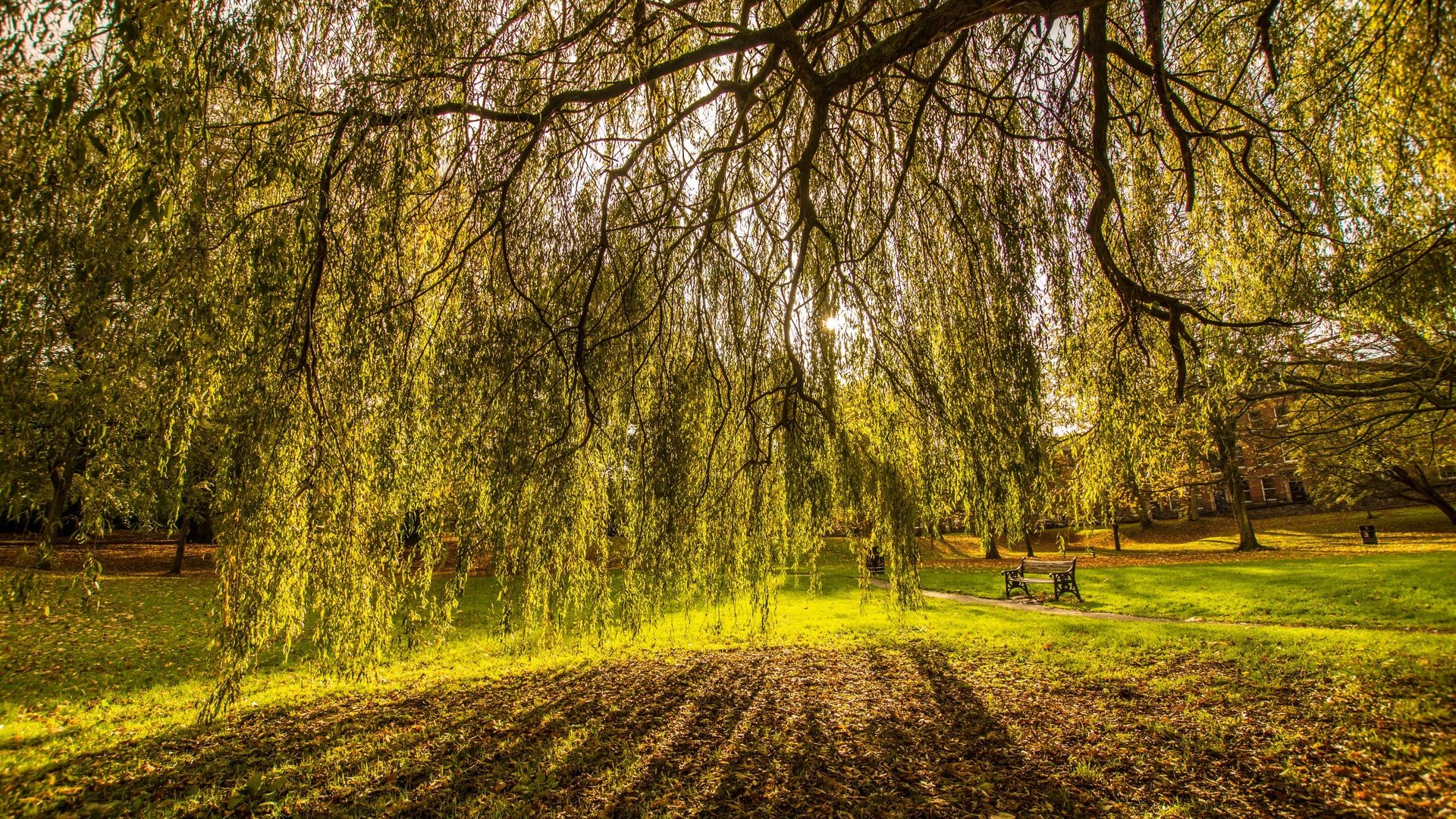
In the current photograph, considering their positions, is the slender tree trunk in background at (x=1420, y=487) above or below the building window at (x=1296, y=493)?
above

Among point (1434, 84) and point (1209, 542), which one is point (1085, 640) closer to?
point (1434, 84)

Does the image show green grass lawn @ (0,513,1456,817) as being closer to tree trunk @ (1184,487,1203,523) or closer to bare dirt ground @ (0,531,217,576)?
bare dirt ground @ (0,531,217,576)

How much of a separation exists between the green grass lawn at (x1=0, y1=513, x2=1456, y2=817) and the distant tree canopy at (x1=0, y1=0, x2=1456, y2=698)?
1145 millimetres

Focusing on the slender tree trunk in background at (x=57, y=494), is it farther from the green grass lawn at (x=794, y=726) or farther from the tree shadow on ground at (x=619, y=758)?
the tree shadow on ground at (x=619, y=758)

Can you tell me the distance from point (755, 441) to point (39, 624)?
43.0 ft

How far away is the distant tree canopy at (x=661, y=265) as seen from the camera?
122 inches

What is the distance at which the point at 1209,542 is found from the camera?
2327 centimetres

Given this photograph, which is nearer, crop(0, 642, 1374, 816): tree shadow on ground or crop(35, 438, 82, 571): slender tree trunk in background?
crop(35, 438, 82, 571): slender tree trunk in background

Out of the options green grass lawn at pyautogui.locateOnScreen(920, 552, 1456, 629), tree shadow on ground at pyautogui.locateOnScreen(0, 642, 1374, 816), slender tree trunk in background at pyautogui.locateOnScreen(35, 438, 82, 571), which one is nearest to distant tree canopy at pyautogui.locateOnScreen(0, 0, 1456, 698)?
slender tree trunk in background at pyautogui.locateOnScreen(35, 438, 82, 571)

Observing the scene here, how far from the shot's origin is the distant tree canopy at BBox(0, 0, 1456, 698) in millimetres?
3096

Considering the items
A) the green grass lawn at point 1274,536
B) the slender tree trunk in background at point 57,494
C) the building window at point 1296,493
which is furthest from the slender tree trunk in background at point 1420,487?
the building window at point 1296,493

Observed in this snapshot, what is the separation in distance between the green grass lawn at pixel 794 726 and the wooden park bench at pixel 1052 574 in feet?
9.89

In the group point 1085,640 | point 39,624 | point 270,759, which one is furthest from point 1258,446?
point 39,624

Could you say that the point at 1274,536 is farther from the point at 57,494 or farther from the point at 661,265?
the point at 57,494
